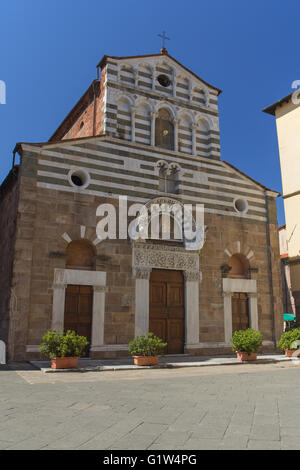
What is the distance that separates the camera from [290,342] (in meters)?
15.8

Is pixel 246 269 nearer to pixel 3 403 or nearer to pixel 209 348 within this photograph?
pixel 209 348

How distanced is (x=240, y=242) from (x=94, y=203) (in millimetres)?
6843

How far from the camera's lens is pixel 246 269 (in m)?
17.8

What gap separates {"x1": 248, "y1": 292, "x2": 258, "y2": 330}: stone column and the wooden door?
17cm

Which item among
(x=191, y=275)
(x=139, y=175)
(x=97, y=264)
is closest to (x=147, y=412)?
(x=97, y=264)

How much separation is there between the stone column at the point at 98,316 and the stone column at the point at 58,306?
1130mm

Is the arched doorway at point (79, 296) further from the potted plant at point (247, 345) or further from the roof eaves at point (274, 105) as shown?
the roof eaves at point (274, 105)

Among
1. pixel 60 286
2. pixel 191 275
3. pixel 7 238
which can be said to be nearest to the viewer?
pixel 60 286

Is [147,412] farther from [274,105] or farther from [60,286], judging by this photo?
[274,105]

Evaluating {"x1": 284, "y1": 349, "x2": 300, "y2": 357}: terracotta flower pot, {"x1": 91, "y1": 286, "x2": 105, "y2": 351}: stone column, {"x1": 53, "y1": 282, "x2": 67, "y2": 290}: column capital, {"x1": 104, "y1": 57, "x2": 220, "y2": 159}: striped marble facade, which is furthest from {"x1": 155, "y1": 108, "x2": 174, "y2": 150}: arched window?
{"x1": 284, "y1": 349, "x2": 300, "y2": 357}: terracotta flower pot

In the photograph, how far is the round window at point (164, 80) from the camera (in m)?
18.2

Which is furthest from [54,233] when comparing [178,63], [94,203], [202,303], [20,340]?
[178,63]

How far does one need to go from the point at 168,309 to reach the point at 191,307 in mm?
950

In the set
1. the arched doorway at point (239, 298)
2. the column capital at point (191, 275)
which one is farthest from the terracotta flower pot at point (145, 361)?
the arched doorway at point (239, 298)
